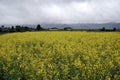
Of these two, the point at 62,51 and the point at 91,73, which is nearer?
the point at 91,73

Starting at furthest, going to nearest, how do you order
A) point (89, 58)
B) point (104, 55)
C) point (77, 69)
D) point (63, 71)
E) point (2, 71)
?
point (104, 55), point (89, 58), point (2, 71), point (77, 69), point (63, 71)

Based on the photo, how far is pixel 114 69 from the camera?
9094mm

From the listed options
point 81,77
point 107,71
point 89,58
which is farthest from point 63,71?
point 89,58

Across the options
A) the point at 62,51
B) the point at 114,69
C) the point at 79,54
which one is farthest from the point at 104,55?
the point at 114,69

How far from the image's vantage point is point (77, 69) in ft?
29.6

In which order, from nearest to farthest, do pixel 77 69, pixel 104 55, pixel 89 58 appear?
pixel 77 69 → pixel 89 58 → pixel 104 55

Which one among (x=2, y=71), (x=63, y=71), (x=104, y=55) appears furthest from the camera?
(x=104, y=55)

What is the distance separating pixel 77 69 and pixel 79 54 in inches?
127

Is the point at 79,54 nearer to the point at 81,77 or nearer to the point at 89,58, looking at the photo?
the point at 89,58

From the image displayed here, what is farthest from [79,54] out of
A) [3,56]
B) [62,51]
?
[3,56]

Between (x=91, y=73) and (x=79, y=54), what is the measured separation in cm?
403

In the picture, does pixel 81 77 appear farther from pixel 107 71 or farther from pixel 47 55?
pixel 47 55

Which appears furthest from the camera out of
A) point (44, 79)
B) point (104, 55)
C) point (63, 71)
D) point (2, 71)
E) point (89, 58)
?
point (104, 55)

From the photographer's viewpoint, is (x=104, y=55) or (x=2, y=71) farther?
(x=104, y=55)
